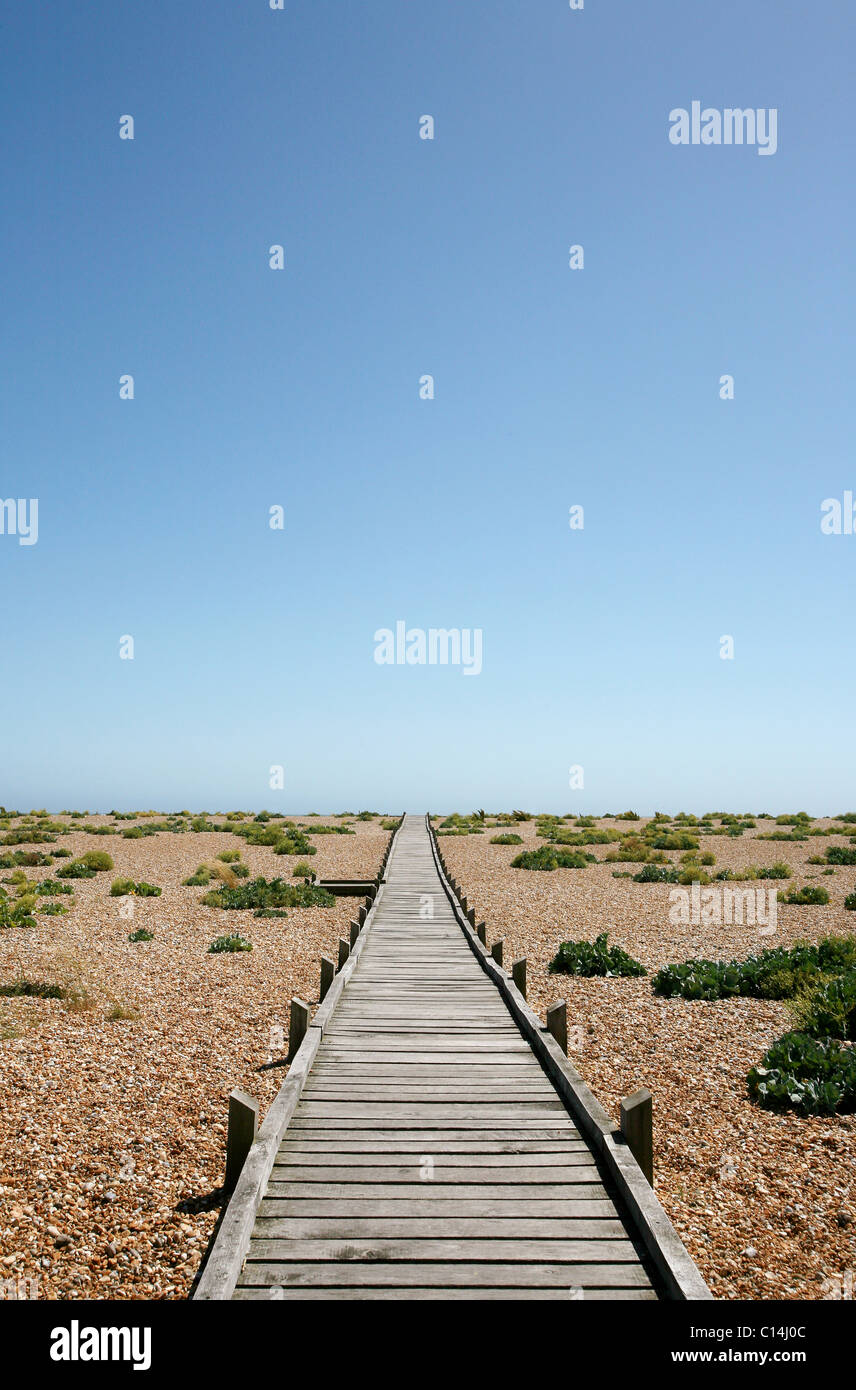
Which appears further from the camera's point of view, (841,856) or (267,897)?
(841,856)

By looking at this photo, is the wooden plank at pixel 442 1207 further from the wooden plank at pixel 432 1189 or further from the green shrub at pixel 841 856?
the green shrub at pixel 841 856

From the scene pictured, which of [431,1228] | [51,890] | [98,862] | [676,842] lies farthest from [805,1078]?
[676,842]

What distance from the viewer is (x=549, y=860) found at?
3152 cm

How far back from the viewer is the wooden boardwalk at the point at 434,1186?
447 cm

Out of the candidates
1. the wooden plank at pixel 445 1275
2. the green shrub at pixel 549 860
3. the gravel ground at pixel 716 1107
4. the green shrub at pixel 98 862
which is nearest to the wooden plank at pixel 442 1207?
the wooden plank at pixel 445 1275

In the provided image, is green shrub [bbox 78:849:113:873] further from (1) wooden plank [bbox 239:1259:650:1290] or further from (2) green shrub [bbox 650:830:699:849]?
(2) green shrub [bbox 650:830:699:849]

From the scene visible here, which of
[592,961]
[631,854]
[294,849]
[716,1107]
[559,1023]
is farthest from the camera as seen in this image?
[294,849]

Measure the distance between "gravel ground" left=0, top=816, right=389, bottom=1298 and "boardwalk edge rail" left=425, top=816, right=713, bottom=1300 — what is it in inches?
118

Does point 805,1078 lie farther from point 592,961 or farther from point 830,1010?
point 592,961

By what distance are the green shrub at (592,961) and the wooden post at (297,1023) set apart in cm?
748

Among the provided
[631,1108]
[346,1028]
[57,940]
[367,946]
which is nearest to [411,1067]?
[346,1028]

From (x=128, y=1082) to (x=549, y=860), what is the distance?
2446 centimetres

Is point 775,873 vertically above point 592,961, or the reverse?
point 592,961

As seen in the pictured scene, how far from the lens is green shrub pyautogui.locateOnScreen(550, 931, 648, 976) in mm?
13953
